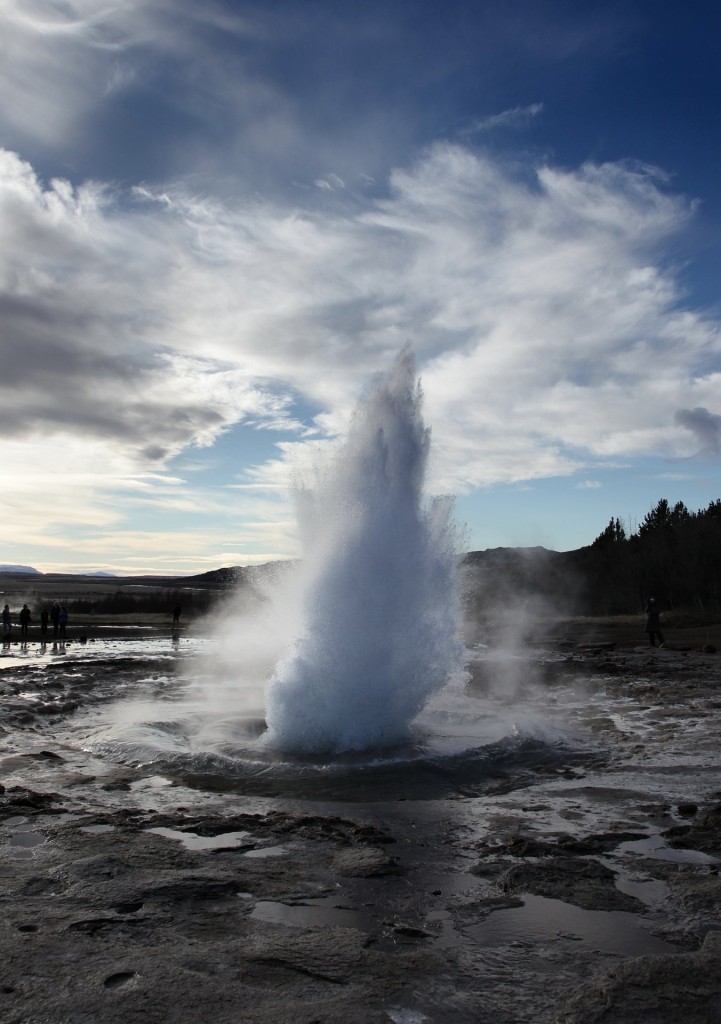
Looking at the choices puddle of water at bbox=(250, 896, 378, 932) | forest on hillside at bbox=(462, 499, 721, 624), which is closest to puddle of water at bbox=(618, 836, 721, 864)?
puddle of water at bbox=(250, 896, 378, 932)

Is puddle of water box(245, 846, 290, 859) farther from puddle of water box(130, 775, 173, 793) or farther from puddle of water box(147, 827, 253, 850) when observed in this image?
puddle of water box(130, 775, 173, 793)

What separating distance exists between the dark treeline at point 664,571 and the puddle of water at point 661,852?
37950mm

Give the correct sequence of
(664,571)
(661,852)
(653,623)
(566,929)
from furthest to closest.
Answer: (664,571) → (653,623) → (661,852) → (566,929)

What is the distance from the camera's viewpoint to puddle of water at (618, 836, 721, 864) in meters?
5.73

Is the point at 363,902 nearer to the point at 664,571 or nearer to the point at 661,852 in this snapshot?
the point at 661,852

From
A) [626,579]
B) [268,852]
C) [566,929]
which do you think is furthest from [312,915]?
[626,579]

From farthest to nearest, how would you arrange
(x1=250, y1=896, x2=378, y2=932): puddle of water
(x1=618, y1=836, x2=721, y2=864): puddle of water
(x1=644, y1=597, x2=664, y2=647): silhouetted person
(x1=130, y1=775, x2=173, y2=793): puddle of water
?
(x1=644, y1=597, x2=664, y2=647): silhouetted person → (x1=130, y1=775, x2=173, y2=793): puddle of water → (x1=618, y1=836, x2=721, y2=864): puddle of water → (x1=250, y1=896, x2=378, y2=932): puddle of water

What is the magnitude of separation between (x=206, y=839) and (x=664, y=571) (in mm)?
56837

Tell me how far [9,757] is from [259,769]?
331cm

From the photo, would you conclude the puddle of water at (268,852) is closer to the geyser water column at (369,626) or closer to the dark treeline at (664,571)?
the geyser water column at (369,626)

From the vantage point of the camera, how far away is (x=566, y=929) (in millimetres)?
4566

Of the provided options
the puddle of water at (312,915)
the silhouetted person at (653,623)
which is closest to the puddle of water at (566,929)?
the puddle of water at (312,915)

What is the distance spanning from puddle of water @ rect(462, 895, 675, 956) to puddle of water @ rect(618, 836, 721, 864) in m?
1.19

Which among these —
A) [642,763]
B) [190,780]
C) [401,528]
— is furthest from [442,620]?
[190,780]
